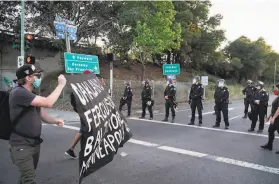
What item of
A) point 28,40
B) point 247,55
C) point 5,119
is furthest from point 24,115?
point 247,55

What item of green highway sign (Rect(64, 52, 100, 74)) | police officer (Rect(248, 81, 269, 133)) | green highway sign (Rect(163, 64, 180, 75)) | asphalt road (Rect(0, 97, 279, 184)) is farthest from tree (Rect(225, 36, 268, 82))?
asphalt road (Rect(0, 97, 279, 184))

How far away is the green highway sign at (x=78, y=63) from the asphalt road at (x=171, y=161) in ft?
14.3

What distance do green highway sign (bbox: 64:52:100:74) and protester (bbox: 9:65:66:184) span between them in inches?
361

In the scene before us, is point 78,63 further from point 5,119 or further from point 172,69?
point 5,119

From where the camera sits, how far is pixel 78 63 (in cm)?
1259

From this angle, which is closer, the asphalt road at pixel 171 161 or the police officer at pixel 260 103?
the asphalt road at pixel 171 161

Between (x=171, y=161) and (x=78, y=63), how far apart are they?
27.6 feet

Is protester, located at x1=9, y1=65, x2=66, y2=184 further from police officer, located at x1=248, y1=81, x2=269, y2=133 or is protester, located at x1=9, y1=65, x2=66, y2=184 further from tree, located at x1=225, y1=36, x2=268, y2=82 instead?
tree, located at x1=225, y1=36, x2=268, y2=82

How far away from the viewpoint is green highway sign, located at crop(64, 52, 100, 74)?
39.8ft

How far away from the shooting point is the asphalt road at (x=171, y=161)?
4484 mm

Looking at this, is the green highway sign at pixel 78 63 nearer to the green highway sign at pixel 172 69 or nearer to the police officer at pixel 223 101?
the green highway sign at pixel 172 69

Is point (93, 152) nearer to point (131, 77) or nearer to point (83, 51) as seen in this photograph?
point (83, 51)

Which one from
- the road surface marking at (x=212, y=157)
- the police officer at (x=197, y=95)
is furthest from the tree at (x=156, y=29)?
the road surface marking at (x=212, y=157)

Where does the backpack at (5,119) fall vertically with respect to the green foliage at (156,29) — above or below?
below
